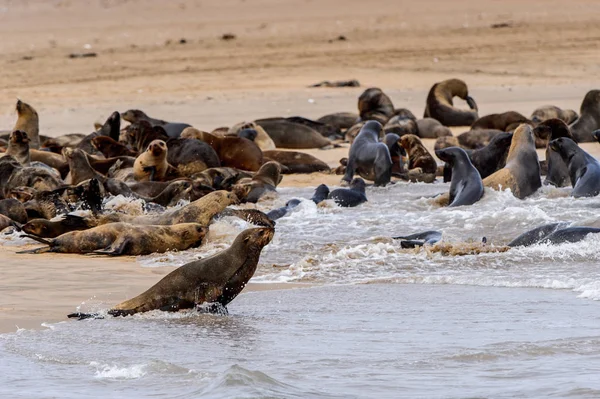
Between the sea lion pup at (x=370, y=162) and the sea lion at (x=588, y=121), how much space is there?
3.58 metres

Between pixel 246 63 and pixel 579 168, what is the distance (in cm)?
1793

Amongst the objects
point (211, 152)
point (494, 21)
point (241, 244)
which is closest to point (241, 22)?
point (494, 21)

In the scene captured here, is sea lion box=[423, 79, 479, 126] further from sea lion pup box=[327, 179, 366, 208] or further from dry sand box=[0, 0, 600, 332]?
sea lion pup box=[327, 179, 366, 208]

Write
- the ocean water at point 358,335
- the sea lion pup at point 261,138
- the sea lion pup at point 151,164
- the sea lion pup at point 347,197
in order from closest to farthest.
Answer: the ocean water at point 358,335, the sea lion pup at point 347,197, the sea lion pup at point 151,164, the sea lion pup at point 261,138

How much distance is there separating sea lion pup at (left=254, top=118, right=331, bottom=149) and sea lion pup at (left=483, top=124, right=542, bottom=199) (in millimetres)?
4510

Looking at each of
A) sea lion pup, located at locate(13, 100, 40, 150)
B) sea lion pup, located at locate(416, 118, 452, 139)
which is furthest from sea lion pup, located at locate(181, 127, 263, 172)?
sea lion pup, located at locate(416, 118, 452, 139)

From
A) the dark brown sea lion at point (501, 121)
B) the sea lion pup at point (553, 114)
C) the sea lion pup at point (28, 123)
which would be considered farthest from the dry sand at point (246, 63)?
the sea lion pup at point (28, 123)

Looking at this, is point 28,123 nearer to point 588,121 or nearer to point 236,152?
point 236,152

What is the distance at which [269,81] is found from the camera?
23.6m

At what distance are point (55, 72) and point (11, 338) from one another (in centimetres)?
2155

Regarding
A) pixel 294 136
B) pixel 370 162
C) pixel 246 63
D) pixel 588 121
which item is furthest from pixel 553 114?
pixel 246 63

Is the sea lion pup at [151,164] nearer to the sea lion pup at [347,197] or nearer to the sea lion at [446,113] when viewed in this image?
the sea lion pup at [347,197]

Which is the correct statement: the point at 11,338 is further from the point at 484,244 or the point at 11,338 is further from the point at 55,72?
the point at 55,72

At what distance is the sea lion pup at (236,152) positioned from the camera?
12242mm
